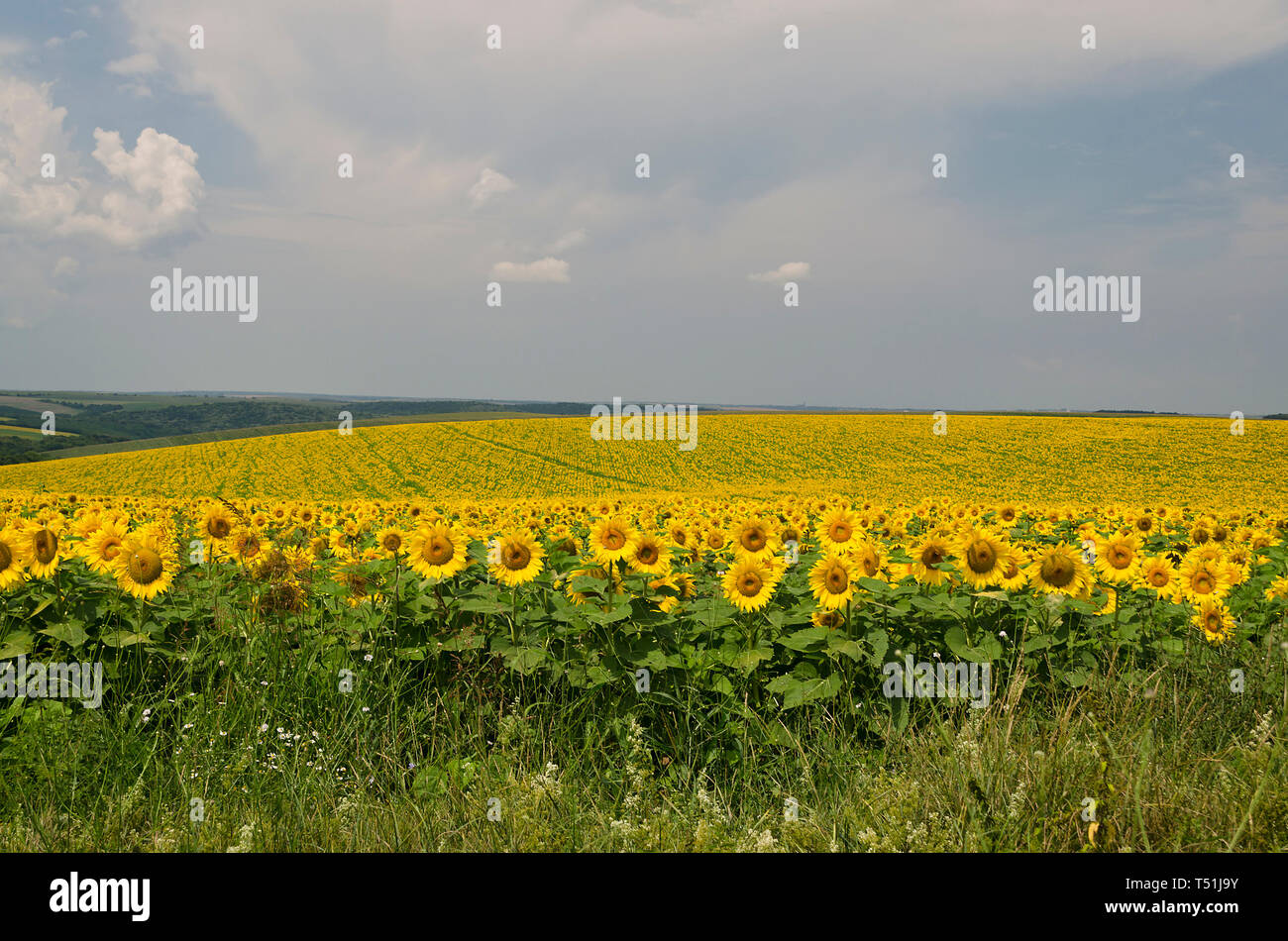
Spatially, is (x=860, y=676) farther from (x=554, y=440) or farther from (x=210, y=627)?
(x=554, y=440)

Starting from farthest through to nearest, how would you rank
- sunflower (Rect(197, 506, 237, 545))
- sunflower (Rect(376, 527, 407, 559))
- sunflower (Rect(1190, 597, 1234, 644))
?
sunflower (Rect(197, 506, 237, 545)) < sunflower (Rect(376, 527, 407, 559)) < sunflower (Rect(1190, 597, 1234, 644))

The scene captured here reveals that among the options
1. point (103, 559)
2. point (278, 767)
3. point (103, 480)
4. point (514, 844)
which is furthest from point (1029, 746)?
point (103, 480)

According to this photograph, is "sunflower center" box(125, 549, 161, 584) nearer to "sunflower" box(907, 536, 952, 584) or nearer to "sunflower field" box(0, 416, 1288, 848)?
"sunflower field" box(0, 416, 1288, 848)

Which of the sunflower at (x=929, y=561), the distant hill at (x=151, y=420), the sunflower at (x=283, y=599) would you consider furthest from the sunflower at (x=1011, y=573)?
the distant hill at (x=151, y=420)

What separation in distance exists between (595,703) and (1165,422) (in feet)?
184

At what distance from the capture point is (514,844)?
2791mm

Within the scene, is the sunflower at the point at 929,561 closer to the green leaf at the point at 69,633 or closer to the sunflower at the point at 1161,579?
the sunflower at the point at 1161,579

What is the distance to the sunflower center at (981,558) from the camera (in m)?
4.25

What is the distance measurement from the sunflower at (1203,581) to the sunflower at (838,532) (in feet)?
7.20

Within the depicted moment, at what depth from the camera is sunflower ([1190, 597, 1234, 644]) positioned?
15.5 feet

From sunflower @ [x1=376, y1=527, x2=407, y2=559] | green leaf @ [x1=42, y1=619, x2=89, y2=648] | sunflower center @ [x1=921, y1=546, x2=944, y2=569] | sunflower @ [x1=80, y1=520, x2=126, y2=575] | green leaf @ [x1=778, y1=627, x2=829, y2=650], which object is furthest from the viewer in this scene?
sunflower @ [x1=376, y1=527, x2=407, y2=559]

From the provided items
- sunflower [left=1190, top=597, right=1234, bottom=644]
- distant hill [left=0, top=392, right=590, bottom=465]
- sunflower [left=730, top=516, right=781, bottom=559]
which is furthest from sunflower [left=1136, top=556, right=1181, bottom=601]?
distant hill [left=0, top=392, right=590, bottom=465]

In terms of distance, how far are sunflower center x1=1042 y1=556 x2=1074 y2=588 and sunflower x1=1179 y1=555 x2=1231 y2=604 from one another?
124cm

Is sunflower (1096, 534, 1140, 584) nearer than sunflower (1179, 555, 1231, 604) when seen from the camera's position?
Yes
